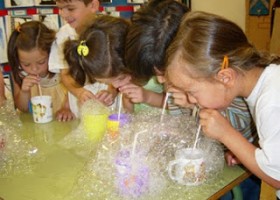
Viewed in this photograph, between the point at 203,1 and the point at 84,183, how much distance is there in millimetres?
2453

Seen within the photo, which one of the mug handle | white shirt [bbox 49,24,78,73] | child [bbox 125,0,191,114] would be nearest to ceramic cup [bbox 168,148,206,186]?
the mug handle

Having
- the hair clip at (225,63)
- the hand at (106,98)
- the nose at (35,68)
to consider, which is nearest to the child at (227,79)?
the hair clip at (225,63)

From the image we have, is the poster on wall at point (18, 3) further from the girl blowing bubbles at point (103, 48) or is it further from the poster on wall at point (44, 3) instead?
the girl blowing bubbles at point (103, 48)

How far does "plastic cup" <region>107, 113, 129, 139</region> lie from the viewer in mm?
867

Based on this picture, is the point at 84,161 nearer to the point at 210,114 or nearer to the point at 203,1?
the point at 210,114

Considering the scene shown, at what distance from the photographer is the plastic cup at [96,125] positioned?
38.9 inches

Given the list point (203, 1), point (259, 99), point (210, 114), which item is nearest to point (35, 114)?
point (210, 114)

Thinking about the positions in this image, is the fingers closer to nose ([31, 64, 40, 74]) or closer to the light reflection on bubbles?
nose ([31, 64, 40, 74])

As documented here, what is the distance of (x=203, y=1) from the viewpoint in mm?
2893

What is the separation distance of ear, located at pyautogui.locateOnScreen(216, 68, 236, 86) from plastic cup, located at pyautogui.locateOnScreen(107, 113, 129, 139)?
28cm

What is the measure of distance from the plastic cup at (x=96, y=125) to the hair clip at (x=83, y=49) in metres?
0.18

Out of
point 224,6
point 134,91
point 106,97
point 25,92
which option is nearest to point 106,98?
point 106,97

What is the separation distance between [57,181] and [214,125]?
37cm

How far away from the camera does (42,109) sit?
45.1 inches
